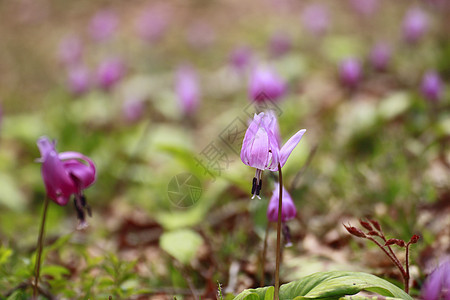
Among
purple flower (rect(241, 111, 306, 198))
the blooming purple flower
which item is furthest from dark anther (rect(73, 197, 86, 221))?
purple flower (rect(241, 111, 306, 198))

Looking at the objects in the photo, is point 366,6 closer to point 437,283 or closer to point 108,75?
point 108,75

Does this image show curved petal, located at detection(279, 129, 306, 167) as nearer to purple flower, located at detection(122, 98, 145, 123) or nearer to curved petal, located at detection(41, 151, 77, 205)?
curved petal, located at detection(41, 151, 77, 205)

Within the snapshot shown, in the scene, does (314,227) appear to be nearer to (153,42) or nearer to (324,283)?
(324,283)

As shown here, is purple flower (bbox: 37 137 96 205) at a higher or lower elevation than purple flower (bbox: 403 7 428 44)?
lower

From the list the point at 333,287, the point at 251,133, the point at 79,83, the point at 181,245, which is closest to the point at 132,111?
the point at 79,83

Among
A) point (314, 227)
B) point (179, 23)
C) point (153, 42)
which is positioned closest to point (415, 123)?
point (314, 227)

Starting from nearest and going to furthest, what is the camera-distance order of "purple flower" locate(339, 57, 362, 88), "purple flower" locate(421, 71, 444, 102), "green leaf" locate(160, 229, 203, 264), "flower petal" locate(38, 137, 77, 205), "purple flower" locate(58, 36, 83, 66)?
"flower petal" locate(38, 137, 77, 205) → "green leaf" locate(160, 229, 203, 264) → "purple flower" locate(421, 71, 444, 102) → "purple flower" locate(339, 57, 362, 88) → "purple flower" locate(58, 36, 83, 66)
